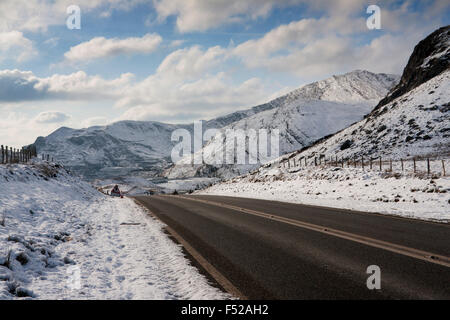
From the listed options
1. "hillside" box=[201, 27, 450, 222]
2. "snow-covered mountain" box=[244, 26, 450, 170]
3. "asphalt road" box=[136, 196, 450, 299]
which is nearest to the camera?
"asphalt road" box=[136, 196, 450, 299]

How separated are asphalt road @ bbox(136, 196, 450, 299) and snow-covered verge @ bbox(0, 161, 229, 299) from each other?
2.48 ft

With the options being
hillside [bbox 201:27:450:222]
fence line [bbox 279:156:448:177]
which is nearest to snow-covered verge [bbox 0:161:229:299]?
hillside [bbox 201:27:450:222]

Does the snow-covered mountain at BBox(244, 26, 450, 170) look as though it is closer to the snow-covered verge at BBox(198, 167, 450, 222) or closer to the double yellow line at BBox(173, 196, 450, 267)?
the snow-covered verge at BBox(198, 167, 450, 222)

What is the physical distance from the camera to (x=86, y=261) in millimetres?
6613

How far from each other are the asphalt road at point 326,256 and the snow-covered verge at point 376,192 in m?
3.86

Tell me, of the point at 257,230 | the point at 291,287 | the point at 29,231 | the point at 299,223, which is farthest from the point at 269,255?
the point at 29,231

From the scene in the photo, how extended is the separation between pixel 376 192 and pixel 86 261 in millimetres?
18212

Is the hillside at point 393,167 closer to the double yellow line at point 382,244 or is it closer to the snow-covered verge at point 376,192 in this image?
the snow-covered verge at point 376,192

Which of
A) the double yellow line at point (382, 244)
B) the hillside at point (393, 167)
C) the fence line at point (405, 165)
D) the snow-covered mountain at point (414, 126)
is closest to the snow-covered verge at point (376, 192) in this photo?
the hillside at point (393, 167)

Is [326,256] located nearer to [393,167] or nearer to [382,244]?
[382,244]

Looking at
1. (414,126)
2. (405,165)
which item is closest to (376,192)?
(405,165)

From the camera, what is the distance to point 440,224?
32.0 ft

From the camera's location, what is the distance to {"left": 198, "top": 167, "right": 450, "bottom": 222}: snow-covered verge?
1393cm

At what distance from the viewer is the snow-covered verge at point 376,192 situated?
1393 centimetres
